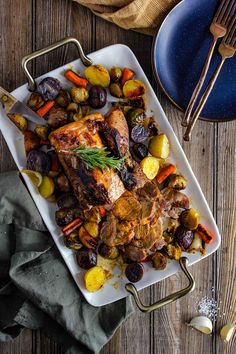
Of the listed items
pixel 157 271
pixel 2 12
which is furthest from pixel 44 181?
pixel 2 12

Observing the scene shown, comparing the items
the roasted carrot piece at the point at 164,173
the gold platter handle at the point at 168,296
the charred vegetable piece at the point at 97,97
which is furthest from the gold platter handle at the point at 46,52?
the gold platter handle at the point at 168,296

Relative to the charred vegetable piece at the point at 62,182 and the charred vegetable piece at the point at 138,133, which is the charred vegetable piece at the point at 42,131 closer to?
the charred vegetable piece at the point at 62,182

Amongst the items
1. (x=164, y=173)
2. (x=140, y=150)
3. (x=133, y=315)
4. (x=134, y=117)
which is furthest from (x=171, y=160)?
(x=133, y=315)

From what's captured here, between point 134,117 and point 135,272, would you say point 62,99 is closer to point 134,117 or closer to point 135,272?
point 134,117

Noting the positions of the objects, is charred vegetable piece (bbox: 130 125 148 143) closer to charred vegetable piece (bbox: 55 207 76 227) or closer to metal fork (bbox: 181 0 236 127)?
metal fork (bbox: 181 0 236 127)

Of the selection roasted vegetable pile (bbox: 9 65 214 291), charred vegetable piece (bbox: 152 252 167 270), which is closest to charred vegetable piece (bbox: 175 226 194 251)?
roasted vegetable pile (bbox: 9 65 214 291)

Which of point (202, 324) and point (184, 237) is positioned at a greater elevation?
point (184, 237)
